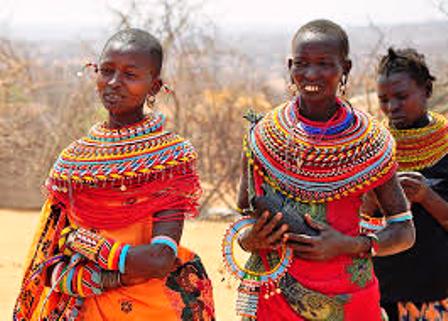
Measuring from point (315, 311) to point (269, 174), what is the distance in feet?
1.93

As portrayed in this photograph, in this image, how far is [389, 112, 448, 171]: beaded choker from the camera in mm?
3852

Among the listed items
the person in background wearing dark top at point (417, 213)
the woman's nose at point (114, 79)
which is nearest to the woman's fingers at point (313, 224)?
the woman's nose at point (114, 79)

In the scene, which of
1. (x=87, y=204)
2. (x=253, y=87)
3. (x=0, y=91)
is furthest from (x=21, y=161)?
(x=87, y=204)

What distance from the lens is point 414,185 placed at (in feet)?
11.8

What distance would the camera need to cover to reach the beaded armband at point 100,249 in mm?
2809

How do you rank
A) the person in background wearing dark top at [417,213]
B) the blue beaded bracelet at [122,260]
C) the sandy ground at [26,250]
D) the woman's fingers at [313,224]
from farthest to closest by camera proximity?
the sandy ground at [26,250] → the person in background wearing dark top at [417,213] → the woman's fingers at [313,224] → the blue beaded bracelet at [122,260]

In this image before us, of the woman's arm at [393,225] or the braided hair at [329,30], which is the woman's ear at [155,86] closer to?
the braided hair at [329,30]

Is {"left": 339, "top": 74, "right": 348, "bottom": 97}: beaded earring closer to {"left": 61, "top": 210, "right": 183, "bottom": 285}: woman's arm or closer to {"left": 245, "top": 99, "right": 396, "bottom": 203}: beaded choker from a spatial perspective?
{"left": 245, "top": 99, "right": 396, "bottom": 203}: beaded choker

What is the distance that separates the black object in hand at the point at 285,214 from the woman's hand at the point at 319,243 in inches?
0.7

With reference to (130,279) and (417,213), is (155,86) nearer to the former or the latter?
(130,279)

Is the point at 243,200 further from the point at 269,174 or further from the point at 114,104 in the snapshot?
the point at 114,104

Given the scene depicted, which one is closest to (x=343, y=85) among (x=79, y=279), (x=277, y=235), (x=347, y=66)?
(x=347, y=66)

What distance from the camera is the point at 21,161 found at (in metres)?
11.5

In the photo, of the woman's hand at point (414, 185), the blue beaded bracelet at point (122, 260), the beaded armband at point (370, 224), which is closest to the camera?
the blue beaded bracelet at point (122, 260)
